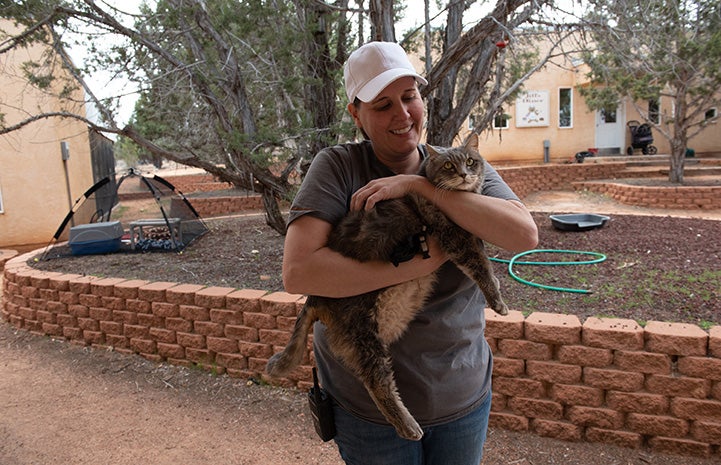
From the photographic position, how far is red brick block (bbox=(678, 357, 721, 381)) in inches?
111

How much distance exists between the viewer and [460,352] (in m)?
1.60

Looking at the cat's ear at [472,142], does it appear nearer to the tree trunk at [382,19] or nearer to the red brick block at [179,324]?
the tree trunk at [382,19]

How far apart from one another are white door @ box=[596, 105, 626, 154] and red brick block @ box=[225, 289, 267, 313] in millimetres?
20222

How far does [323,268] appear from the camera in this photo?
1.51 meters

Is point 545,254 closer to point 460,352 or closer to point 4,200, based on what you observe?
point 460,352

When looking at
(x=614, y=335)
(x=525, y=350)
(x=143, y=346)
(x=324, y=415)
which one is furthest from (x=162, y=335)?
(x=614, y=335)

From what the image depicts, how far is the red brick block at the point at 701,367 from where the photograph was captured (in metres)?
2.83

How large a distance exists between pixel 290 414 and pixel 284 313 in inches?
30.0

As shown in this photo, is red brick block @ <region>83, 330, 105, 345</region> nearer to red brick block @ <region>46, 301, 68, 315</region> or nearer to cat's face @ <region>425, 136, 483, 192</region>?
red brick block @ <region>46, 301, 68, 315</region>

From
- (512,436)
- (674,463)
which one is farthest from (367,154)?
(674,463)

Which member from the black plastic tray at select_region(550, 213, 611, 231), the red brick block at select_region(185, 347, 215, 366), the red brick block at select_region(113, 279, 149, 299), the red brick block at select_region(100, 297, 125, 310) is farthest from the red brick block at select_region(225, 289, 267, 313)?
the black plastic tray at select_region(550, 213, 611, 231)

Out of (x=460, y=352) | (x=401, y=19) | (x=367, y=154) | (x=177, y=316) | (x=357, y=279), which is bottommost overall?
(x=177, y=316)

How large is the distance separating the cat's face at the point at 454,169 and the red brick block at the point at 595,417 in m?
2.03

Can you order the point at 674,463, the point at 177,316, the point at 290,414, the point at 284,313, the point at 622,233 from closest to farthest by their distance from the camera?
the point at 674,463, the point at 290,414, the point at 284,313, the point at 177,316, the point at 622,233
